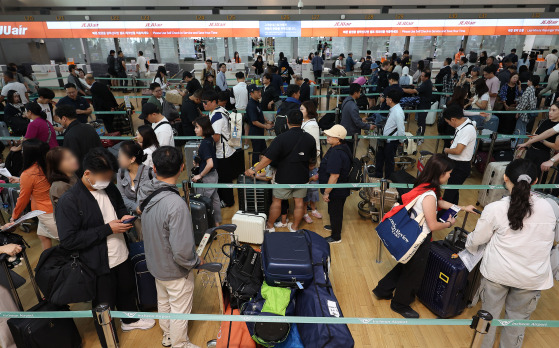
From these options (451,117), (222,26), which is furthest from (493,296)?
(222,26)

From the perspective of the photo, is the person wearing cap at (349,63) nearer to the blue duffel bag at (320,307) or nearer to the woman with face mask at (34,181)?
the blue duffel bag at (320,307)

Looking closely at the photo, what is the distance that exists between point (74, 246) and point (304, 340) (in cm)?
183

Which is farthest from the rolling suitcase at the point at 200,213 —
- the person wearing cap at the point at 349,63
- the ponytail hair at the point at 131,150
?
the person wearing cap at the point at 349,63

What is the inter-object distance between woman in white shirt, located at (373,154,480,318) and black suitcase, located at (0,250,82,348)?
9.20 ft

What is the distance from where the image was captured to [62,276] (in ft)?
8.35

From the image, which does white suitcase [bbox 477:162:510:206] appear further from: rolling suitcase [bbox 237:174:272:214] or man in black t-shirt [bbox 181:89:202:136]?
man in black t-shirt [bbox 181:89:202:136]

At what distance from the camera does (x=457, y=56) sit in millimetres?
14039

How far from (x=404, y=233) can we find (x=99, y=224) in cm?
246

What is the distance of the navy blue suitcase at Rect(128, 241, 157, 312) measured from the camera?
10.2 ft

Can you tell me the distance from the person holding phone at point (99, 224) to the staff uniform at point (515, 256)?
2.67 meters

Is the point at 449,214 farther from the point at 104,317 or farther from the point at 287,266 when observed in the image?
the point at 104,317

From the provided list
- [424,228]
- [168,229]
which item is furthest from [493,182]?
[168,229]

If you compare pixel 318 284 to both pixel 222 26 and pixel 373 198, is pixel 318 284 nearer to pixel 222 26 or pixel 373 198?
pixel 373 198

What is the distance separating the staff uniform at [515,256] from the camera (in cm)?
228
